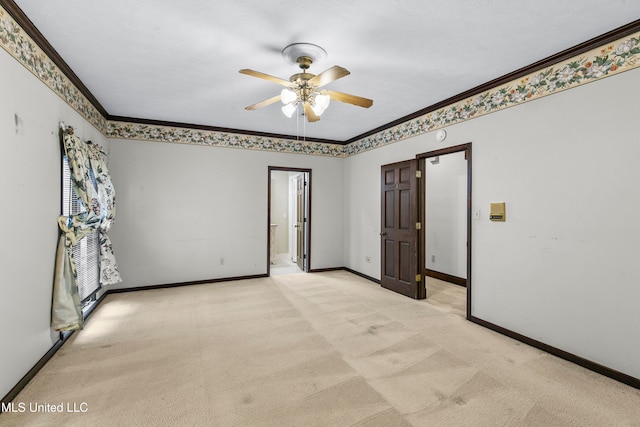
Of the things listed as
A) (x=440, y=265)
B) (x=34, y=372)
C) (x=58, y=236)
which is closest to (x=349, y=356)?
(x=34, y=372)

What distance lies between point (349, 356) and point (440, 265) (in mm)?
3417

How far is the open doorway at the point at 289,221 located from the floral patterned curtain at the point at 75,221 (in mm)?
2546

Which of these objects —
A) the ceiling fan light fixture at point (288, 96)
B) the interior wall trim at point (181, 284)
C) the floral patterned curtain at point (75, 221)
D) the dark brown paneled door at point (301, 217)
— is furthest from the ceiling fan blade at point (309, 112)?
the interior wall trim at point (181, 284)

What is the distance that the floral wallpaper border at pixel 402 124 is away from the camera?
2.22 m

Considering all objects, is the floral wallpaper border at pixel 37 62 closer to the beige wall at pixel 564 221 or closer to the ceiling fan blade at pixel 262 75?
the ceiling fan blade at pixel 262 75

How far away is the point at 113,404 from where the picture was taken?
200 cm

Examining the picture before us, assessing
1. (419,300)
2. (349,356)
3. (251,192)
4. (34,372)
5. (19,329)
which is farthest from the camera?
(251,192)

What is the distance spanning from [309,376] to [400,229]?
2.73 m

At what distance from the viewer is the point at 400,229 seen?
450cm

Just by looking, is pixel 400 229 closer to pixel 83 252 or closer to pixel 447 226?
pixel 447 226

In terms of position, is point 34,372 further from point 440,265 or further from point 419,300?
point 440,265

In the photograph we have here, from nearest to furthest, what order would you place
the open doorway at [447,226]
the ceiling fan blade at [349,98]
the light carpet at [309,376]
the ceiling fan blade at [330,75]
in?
1. the light carpet at [309,376]
2. the ceiling fan blade at [330,75]
3. the ceiling fan blade at [349,98]
4. the open doorway at [447,226]
